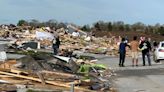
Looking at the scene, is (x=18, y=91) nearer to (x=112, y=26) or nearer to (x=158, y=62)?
(x=158, y=62)

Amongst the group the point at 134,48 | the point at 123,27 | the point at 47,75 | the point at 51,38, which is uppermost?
the point at 123,27

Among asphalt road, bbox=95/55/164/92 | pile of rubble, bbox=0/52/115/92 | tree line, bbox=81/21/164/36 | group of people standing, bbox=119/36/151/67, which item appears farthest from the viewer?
tree line, bbox=81/21/164/36

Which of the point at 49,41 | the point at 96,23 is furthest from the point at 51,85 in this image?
the point at 96,23

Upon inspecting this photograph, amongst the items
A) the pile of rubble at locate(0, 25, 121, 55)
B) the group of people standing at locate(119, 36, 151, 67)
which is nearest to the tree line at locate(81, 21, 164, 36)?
the pile of rubble at locate(0, 25, 121, 55)

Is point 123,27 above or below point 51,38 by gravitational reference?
above

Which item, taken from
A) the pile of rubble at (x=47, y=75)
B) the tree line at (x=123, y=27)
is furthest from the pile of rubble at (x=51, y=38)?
the tree line at (x=123, y=27)

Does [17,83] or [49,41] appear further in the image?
[49,41]

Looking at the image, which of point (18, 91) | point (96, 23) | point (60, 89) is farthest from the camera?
point (96, 23)

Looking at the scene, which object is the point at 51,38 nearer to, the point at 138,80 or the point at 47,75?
the point at 138,80

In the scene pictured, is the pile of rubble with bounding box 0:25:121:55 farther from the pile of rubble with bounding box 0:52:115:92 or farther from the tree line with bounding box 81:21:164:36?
the tree line with bounding box 81:21:164:36

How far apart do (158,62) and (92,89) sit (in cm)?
1599

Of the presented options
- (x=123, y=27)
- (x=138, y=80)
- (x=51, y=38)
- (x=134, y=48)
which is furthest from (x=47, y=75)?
(x=123, y=27)

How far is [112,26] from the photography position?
110 m

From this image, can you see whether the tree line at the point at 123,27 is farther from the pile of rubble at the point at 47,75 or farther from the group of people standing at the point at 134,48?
the pile of rubble at the point at 47,75
